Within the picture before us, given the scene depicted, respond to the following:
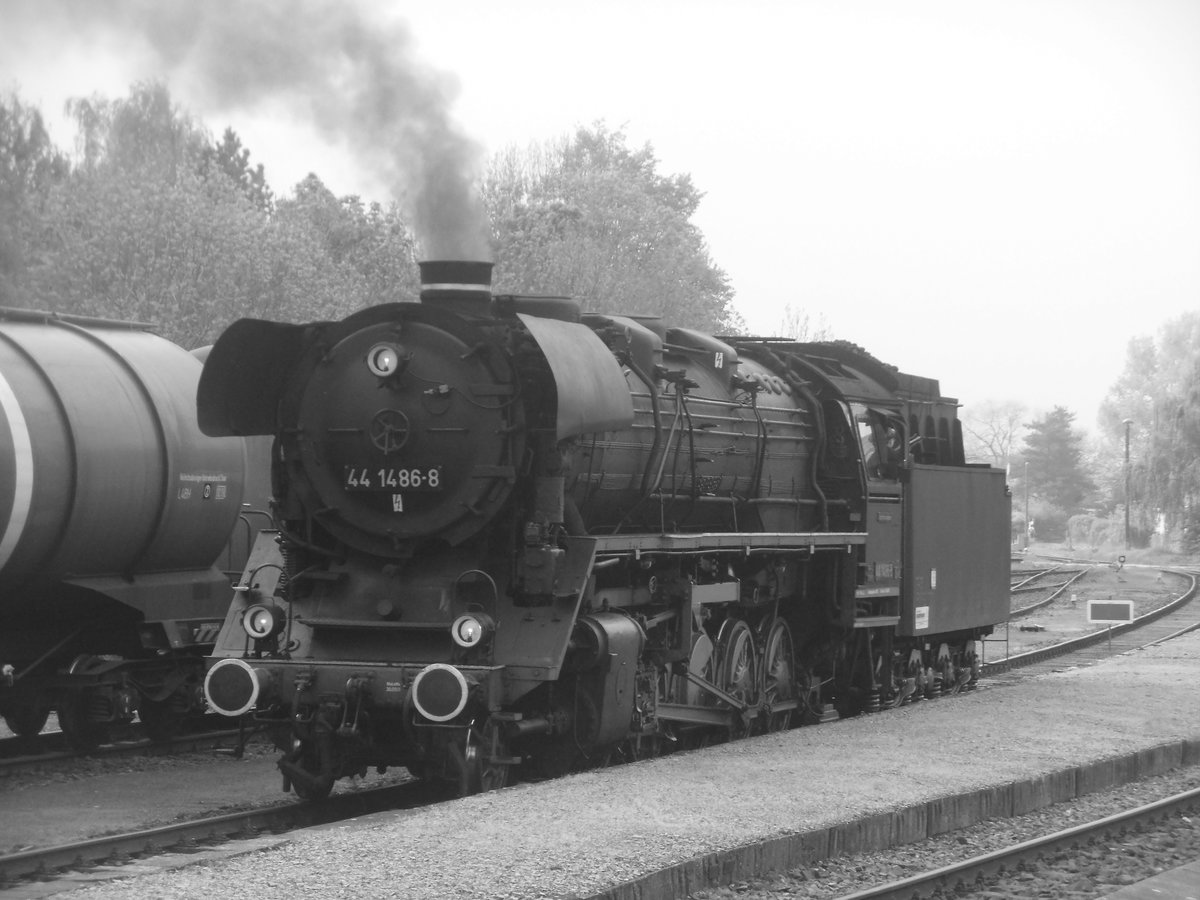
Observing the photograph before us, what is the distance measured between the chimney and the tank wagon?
3500mm

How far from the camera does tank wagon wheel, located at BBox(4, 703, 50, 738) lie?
13109 millimetres

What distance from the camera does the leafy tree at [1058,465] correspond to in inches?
3671

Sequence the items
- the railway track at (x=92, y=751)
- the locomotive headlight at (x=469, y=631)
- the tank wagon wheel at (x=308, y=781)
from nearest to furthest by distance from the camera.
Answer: the locomotive headlight at (x=469, y=631) < the tank wagon wheel at (x=308, y=781) < the railway track at (x=92, y=751)

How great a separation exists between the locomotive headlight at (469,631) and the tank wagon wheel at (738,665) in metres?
3.31

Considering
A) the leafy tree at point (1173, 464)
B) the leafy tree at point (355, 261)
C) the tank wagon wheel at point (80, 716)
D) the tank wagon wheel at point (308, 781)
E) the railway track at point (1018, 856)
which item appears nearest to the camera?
the railway track at point (1018, 856)

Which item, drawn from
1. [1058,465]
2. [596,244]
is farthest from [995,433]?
[596,244]

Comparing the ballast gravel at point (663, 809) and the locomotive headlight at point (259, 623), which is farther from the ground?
the locomotive headlight at point (259, 623)

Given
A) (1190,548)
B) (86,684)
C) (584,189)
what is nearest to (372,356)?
(86,684)

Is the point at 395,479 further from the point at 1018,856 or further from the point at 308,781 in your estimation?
the point at 1018,856

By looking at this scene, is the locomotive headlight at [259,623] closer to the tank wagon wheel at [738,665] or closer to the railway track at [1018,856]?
the tank wagon wheel at [738,665]

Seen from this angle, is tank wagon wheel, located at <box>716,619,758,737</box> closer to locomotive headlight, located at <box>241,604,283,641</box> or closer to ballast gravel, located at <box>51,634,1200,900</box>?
ballast gravel, located at <box>51,634,1200,900</box>

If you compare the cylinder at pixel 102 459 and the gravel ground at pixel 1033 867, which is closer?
the gravel ground at pixel 1033 867

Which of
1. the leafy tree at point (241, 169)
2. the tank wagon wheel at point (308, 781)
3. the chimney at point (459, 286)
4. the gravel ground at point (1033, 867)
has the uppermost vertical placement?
the leafy tree at point (241, 169)

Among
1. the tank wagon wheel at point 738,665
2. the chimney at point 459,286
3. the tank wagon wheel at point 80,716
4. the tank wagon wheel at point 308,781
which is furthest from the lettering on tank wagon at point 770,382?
the tank wagon wheel at point 80,716
